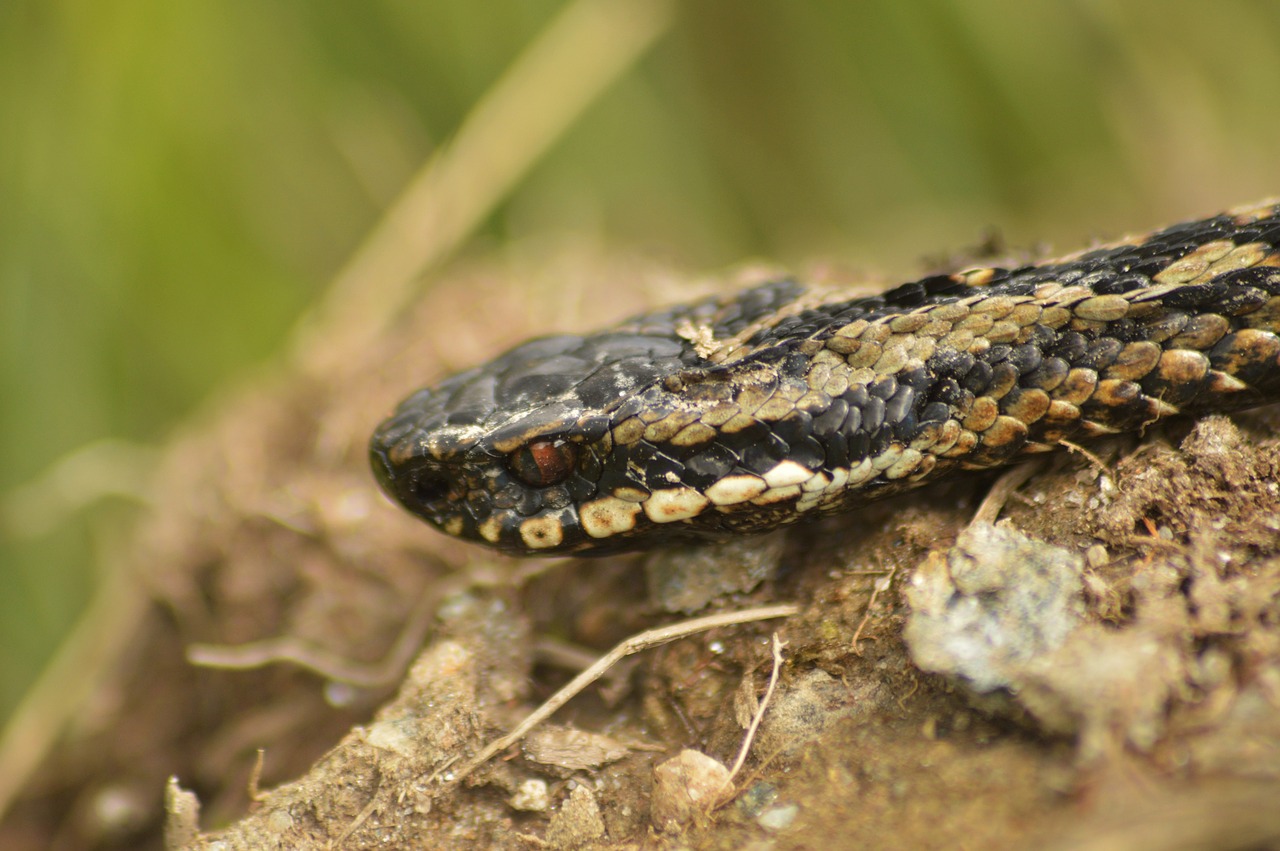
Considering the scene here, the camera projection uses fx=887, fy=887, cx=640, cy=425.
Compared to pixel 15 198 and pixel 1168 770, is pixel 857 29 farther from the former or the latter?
pixel 1168 770

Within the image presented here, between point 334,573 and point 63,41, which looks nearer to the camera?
point 334,573


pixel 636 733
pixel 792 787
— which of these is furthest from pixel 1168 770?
pixel 636 733

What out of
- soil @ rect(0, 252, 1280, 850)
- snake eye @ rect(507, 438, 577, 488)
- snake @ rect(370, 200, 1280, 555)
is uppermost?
snake eye @ rect(507, 438, 577, 488)

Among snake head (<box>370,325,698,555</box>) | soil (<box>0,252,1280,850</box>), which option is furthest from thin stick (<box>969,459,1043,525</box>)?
snake head (<box>370,325,698,555</box>)

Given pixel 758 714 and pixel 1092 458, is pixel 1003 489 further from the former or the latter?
pixel 758 714

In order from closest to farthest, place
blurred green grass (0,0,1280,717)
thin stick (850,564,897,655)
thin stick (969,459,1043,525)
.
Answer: thin stick (850,564,897,655), thin stick (969,459,1043,525), blurred green grass (0,0,1280,717)

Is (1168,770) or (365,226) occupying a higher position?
(365,226)

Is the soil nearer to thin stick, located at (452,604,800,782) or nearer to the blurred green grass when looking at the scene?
thin stick, located at (452,604,800,782)

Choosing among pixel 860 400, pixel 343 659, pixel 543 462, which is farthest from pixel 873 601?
pixel 343 659
